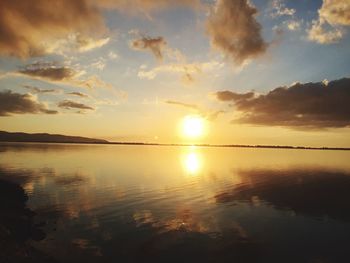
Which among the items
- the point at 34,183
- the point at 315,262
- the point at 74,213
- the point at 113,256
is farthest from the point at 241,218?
the point at 34,183

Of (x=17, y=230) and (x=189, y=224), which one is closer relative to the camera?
(x=17, y=230)

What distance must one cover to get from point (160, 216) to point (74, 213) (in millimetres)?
10376

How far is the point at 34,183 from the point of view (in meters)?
57.6

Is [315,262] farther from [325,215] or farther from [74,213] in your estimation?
[74,213]

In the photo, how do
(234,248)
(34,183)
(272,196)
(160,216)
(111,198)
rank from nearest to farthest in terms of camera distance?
(234,248), (160,216), (111,198), (272,196), (34,183)

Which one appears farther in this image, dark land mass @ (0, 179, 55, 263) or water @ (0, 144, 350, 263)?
water @ (0, 144, 350, 263)

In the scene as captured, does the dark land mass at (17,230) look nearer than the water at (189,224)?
Yes

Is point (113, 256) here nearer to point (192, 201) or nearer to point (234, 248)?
point (234, 248)

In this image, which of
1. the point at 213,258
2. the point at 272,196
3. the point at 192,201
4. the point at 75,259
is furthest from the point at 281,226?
the point at 75,259

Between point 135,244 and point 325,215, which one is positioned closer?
point 135,244

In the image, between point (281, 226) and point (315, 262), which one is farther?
point (281, 226)

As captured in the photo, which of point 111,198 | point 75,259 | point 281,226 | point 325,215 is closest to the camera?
point 75,259

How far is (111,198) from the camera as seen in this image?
4438 centimetres

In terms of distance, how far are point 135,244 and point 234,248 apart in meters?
8.62
